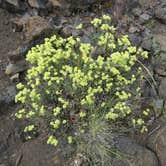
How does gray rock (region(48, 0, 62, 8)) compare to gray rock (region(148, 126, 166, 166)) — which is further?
gray rock (region(48, 0, 62, 8))

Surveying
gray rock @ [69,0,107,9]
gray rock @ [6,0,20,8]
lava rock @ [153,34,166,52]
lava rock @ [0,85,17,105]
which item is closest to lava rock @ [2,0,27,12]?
gray rock @ [6,0,20,8]

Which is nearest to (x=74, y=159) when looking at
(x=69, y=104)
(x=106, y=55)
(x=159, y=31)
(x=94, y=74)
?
(x=69, y=104)

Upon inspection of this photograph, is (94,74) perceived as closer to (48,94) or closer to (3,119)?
(48,94)

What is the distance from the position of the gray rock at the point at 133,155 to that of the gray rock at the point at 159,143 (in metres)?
0.07

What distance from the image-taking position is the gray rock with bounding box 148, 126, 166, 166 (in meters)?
4.07

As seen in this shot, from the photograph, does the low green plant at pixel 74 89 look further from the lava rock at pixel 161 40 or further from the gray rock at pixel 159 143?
the lava rock at pixel 161 40

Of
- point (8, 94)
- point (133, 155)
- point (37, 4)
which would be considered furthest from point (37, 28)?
point (133, 155)

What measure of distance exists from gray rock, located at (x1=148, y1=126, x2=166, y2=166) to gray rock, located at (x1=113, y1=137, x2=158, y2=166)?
73 mm

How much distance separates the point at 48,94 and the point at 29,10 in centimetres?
189

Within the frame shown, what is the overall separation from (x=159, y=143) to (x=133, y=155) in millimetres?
328

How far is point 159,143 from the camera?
13.6 ft

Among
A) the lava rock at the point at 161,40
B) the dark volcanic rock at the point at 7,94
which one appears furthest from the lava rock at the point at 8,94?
the lava rock at the point at 161,40

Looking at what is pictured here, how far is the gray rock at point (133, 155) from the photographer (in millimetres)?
3961

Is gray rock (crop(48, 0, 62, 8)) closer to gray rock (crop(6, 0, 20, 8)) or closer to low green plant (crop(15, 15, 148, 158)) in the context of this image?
gray rock (crop(6, 0, 20, 8))
